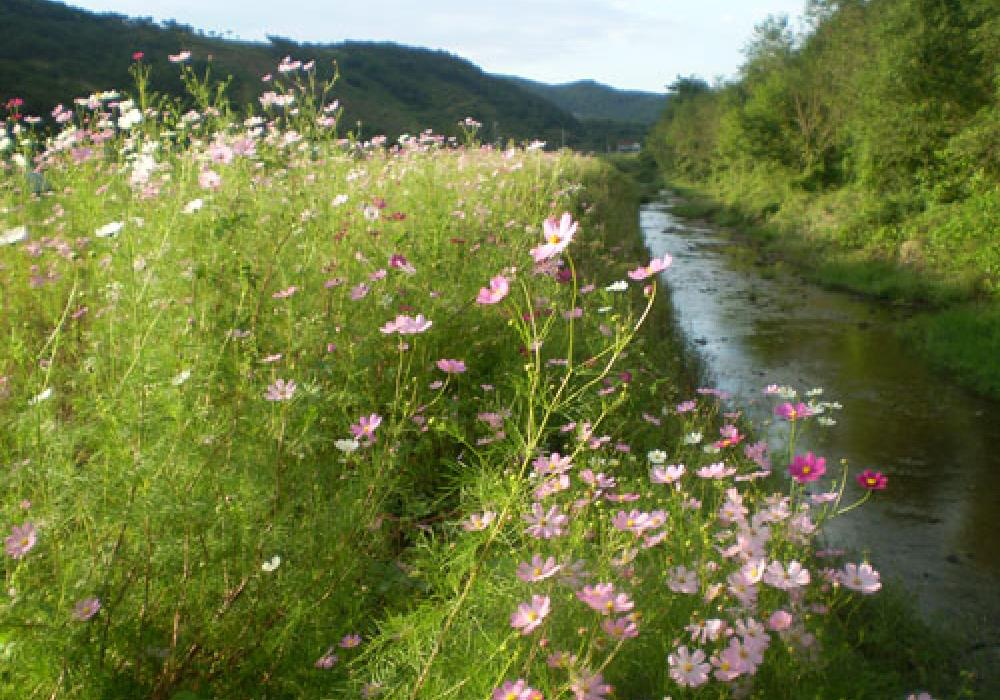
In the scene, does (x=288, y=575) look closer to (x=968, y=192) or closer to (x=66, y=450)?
(x=66, y=450)

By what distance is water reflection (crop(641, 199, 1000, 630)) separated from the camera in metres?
4.36

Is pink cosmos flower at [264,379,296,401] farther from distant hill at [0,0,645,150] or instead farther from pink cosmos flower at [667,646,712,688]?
distant hill at [0,0,645,150]

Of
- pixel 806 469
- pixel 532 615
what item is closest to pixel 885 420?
pixel 806 469

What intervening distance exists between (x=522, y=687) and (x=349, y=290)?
1.95m

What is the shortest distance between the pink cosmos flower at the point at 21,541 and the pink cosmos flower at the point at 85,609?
0.14m

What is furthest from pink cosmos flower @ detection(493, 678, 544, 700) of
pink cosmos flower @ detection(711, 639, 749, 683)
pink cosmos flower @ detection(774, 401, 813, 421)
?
pink cosmos flower @ detection(774, 401, 813, 421)

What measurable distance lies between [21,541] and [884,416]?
707 cm

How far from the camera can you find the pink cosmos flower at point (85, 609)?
1.32 metres

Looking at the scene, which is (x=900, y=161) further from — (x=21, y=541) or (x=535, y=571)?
(x=21, y=541)

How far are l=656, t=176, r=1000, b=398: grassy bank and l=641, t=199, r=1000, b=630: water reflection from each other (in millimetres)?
387

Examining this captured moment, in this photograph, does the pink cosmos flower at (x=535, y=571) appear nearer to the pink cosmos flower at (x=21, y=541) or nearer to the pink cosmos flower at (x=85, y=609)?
the pink cosmos flower at (x=85, y=609)

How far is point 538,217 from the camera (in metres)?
5.22

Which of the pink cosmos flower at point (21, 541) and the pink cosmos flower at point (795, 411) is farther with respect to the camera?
the pink cosmos flower at point (795, 411)

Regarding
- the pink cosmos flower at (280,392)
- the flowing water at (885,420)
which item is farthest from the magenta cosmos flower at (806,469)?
the flowing water at (885,420)
